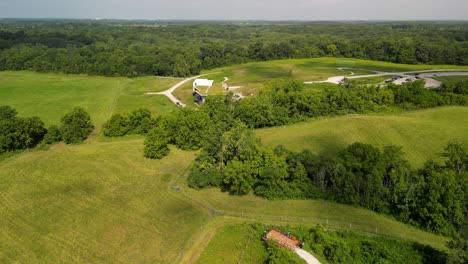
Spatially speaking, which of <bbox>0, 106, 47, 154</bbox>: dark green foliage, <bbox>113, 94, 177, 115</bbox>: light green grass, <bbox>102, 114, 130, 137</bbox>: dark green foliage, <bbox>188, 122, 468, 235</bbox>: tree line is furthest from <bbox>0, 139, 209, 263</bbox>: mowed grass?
<bbox>113, 94, 177, 115</bbox>: light green grass

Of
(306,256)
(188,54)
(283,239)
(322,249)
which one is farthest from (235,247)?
(188,54)

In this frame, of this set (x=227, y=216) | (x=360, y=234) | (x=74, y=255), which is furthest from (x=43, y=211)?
(x=360, y=234)

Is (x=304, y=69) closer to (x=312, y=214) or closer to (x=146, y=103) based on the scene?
(x=146, y=103)

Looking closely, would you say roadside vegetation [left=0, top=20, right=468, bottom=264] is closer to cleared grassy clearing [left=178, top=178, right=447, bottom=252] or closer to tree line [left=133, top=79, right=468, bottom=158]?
cleared grassy clearing [left=178, top=178, right=447, bottom=252]

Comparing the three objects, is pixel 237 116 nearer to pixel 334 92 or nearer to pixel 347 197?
pixel 334 92

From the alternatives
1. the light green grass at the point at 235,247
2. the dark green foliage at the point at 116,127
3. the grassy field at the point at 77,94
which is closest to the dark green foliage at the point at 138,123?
the dark green foliage at the point at 116,127

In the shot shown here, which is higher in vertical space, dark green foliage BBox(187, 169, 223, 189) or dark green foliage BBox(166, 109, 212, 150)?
dark green foliage BBox(166, 109, 212, 150)

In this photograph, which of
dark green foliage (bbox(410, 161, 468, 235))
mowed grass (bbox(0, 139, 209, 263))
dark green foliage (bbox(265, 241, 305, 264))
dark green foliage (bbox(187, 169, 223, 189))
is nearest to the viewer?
dark green foliage (bbox(265, 241, 305, 264))

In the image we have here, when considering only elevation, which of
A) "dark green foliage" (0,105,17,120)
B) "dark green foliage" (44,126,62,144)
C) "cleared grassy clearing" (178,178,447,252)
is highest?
"dark green foliage" (0,105,17,120)
